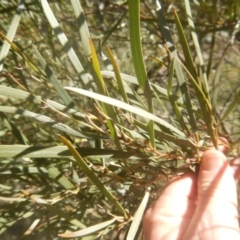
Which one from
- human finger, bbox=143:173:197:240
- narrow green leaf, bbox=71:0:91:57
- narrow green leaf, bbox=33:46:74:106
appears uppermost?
narrow green leaf, bbox=71:0:91:57

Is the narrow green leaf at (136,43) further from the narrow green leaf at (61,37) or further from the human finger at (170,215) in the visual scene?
the human finger at (170,215)

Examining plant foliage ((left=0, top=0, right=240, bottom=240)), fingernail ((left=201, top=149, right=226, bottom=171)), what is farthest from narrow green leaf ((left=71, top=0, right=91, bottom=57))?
fingernail ((left=201, top=149, right=226, bottom=171))

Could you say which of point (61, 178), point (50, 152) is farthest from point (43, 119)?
point (61, 178)

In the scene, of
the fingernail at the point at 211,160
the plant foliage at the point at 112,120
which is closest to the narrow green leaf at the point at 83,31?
the plant foliage at the point at 112,120

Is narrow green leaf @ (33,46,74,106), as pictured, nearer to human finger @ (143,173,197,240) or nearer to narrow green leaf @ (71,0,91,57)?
narrow green leaf @ (71,0,91,57)

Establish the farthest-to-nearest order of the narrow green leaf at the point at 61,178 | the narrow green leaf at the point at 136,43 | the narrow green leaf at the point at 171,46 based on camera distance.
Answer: the narrow green leaf at the point at 61,178 → the narrow green leaf at the point at 171,46 → the narrow green leaf at the point at 136,43

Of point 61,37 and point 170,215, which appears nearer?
point 61,37

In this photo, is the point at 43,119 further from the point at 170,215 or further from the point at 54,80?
the point at 170,215

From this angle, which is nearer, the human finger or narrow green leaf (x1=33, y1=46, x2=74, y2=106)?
narrow green leaf (x1=33, y1=46, x2=74, y2=106)
